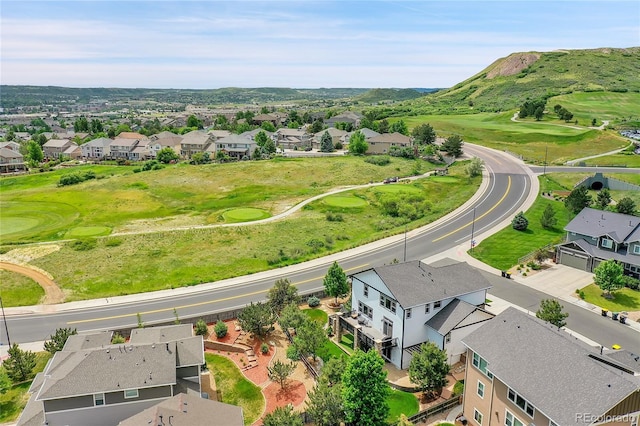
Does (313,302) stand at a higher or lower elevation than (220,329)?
lower

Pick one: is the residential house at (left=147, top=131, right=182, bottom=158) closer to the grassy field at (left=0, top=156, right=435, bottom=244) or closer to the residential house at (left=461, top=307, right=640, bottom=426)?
the grassy field at (left=0, top=156, right=435, bottom=244)

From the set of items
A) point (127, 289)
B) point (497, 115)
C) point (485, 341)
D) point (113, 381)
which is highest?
point (497, 115)

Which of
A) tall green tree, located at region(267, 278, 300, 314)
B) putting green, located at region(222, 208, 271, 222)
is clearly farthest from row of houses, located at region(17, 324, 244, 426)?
putting green, located at region(222, 208, 271, 222)

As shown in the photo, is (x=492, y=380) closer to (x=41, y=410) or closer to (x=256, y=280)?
(x=41, y=410)

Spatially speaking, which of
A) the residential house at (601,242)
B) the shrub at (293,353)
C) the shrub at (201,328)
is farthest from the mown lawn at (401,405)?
the residential house at (601,242)

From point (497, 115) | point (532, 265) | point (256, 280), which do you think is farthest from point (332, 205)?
point (497, 115)

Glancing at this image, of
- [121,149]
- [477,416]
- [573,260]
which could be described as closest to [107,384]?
[477,416]

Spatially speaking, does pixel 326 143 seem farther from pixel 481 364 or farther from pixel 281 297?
pixel 481 364
